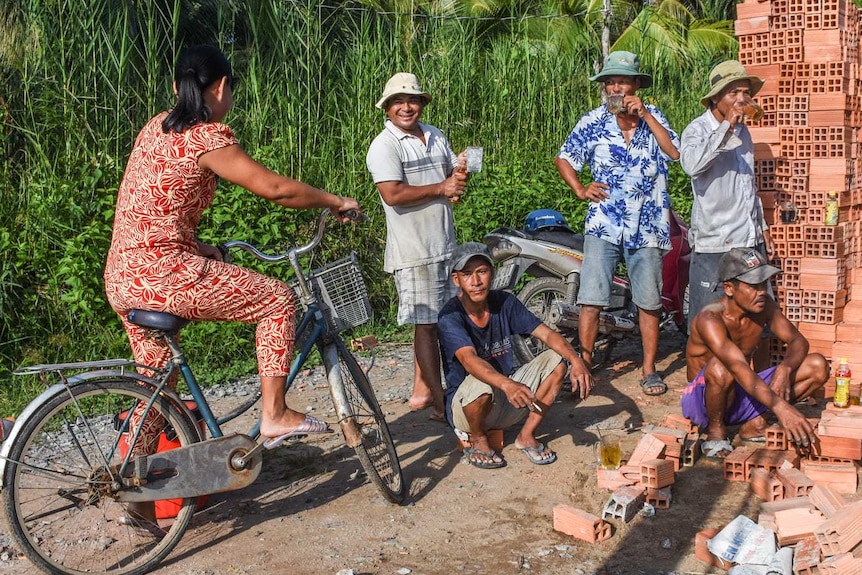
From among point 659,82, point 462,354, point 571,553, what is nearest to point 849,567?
point 571,553

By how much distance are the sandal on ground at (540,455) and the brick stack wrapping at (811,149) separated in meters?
2.30

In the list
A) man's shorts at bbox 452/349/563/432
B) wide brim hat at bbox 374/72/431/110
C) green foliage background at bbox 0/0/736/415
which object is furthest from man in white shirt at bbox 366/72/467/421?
green foliage background at bbox 0/0/736/415

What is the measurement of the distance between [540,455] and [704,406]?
106 centimetres

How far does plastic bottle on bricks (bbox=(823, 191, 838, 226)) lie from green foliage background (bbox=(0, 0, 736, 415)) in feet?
11.3

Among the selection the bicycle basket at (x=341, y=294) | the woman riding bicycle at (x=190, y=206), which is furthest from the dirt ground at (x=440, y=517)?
the bicycle basket at (x=341, y=294)

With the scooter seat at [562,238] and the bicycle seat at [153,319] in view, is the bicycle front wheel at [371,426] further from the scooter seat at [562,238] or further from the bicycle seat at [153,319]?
the scooter seat at [562,238]

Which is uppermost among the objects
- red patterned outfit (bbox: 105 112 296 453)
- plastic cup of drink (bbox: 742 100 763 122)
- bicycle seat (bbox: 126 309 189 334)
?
plastic cup of drink (bbox: 742 100 763 122)

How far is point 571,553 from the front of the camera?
4055 mm

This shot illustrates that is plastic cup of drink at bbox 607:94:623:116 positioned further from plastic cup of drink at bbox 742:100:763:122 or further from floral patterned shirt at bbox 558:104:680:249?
plastic cup of drink at bbox 742:100:763:122

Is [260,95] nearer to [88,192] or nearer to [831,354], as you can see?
[88,192]

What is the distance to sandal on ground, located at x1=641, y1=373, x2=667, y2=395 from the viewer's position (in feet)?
20.9

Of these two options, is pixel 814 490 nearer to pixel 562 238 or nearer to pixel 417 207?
pixel 417 207

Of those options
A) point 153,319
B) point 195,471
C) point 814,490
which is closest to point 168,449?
point 195,471

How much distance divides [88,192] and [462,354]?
381cm
